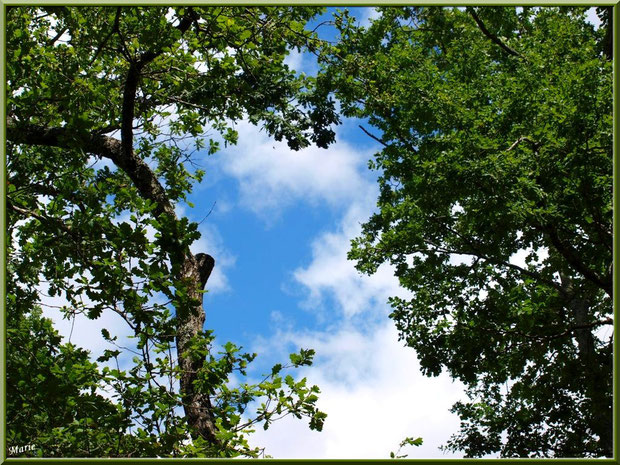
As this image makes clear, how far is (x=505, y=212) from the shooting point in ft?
32.5

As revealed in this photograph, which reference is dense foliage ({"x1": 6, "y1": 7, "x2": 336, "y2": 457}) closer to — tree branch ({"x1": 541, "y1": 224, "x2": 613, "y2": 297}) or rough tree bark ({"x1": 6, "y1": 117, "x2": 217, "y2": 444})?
rough tree bark ({"x1": 6, "y1": 117, "x2": 217, "y2": 444})

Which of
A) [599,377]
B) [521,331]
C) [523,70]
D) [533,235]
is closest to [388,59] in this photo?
[523,70]

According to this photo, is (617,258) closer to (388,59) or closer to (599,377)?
(599,377)

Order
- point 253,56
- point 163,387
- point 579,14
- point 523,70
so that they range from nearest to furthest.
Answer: point 163,387
point 253,56
point 523,70
point 579,14

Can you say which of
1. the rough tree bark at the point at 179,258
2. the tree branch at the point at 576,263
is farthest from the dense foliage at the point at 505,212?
the rough tree bark at the point at 179,258

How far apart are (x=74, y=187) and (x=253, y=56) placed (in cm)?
332

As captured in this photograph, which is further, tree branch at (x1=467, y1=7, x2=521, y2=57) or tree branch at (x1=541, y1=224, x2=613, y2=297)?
tree branch at (x1=467, y1=7, x2=521, y2=57)

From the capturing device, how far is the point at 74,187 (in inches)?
274

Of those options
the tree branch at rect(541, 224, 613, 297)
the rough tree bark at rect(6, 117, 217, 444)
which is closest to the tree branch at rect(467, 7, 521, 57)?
the tree branch at rect(541, 224, 613, 297)

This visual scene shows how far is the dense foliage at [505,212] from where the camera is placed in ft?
32.2

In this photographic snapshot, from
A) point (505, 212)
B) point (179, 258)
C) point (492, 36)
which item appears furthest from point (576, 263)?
point (179, 258)

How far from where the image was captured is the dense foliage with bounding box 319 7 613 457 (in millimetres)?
9812

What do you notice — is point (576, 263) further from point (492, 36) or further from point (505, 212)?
point (492, 36)

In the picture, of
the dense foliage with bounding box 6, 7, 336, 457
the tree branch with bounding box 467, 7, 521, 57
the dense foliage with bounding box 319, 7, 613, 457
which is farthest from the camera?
the tree branch with bounding box 467, 7, 521, 57
